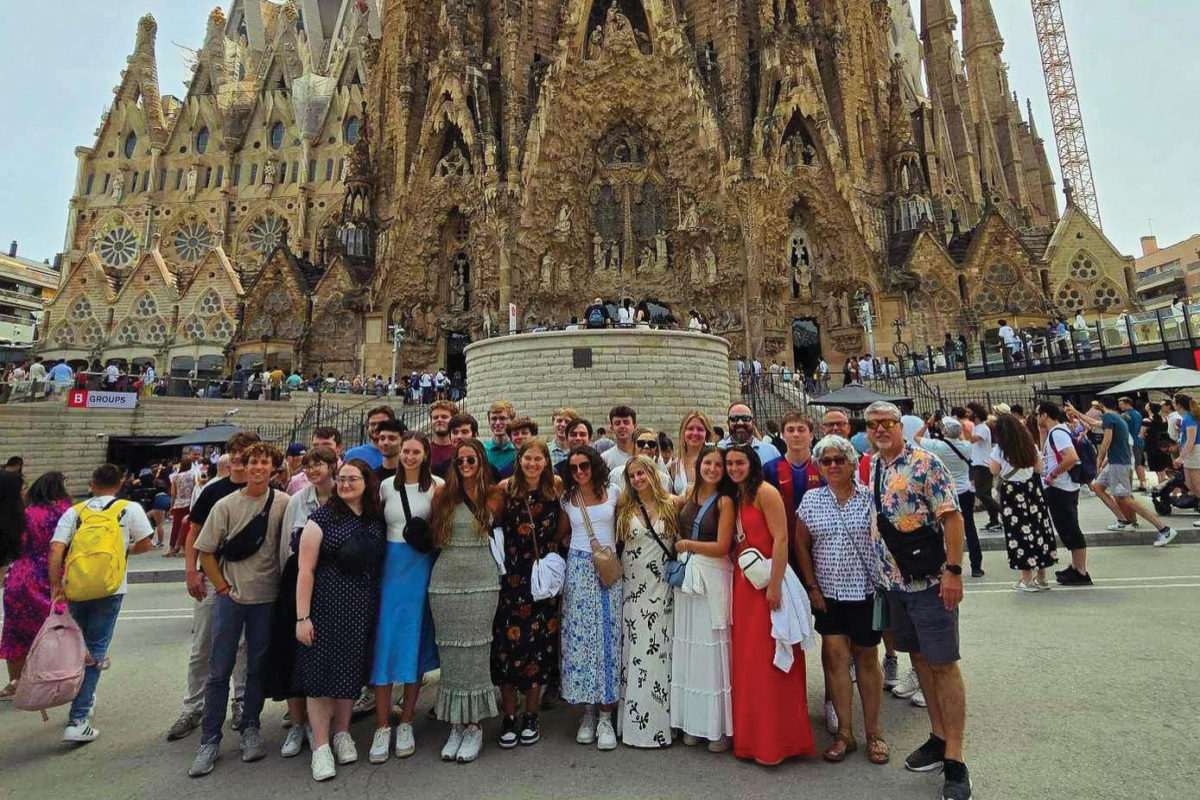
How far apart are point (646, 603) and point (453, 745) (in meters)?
1.33

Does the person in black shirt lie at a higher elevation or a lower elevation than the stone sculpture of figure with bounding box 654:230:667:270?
lower

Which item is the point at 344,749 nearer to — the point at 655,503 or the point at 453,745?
the point at 453,745

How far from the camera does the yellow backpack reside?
12.3ft

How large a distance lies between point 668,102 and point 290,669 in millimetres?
31372

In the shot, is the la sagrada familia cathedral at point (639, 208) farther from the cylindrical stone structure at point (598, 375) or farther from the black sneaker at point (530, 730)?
the black sneaker at point (530, 730)

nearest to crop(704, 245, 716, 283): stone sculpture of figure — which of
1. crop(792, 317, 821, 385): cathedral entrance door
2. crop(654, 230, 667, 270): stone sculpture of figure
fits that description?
crop(654, 230, 667, 270): stone sculpture of figure

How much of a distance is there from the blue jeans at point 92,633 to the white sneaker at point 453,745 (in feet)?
7.41

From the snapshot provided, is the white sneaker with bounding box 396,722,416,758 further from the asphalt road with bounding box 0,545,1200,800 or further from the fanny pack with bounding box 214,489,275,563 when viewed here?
the fanny pack with bounding box 214,489,275,563

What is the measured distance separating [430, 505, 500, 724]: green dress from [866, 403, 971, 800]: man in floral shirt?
7.15 feet

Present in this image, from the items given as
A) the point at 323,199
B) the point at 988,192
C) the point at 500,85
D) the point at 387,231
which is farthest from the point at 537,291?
the point at 988,192

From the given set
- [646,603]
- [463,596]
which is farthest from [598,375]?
[463,596]

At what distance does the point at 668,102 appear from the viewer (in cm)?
2986

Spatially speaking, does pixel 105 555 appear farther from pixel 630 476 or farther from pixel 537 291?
pixel 537 291

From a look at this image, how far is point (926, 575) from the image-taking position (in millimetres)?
2980
